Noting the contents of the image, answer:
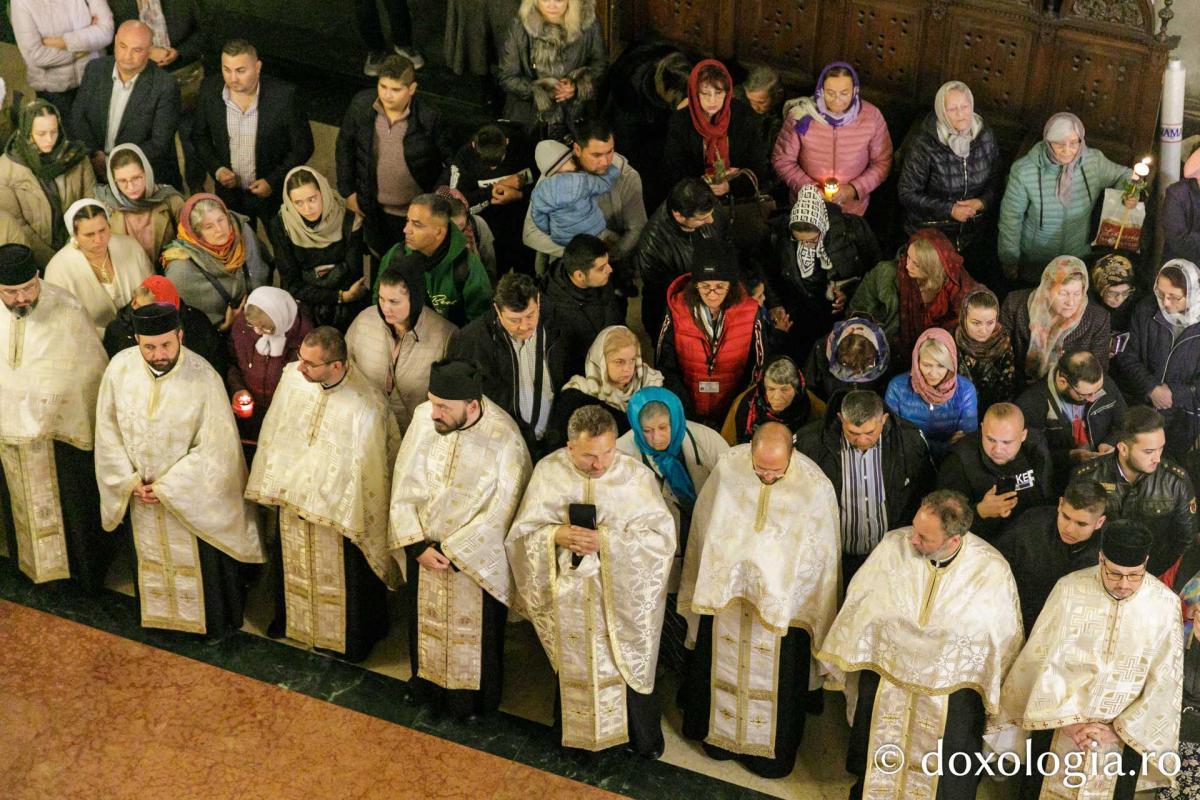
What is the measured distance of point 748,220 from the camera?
9.06 meters

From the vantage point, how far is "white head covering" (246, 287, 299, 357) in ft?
26.2

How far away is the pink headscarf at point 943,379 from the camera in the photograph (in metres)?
7.68

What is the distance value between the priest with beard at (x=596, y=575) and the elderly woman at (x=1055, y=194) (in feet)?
8.93

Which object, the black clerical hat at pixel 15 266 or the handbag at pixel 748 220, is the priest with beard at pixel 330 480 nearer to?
the black clerical hat at pixel 15 266

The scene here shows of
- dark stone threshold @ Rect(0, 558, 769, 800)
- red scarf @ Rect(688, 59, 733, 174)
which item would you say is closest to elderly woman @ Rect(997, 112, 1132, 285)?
red scarf @ Rect(688, 59, 733, 174)

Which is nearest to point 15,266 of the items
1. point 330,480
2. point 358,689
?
point 330,480

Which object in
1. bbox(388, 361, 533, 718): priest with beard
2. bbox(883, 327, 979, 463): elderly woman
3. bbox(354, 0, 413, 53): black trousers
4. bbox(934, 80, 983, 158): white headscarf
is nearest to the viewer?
bbox(388, 361, 533, 718): priest with beard

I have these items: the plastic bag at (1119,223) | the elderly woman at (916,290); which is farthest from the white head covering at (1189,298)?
the elderly woman at (916,290)

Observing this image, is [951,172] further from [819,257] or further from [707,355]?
[707,355]

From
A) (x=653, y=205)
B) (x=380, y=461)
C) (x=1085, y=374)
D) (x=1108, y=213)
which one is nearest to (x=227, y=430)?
(x=380, y=461)

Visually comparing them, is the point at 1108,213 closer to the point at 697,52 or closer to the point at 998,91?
the point at 998,91

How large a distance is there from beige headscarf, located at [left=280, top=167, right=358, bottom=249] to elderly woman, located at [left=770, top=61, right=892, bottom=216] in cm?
224

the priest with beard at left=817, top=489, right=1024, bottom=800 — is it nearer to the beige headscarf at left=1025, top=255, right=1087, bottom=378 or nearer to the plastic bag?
the beige headscarf at left=1025, top=255, right=1087, bottom=378

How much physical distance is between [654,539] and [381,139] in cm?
293
